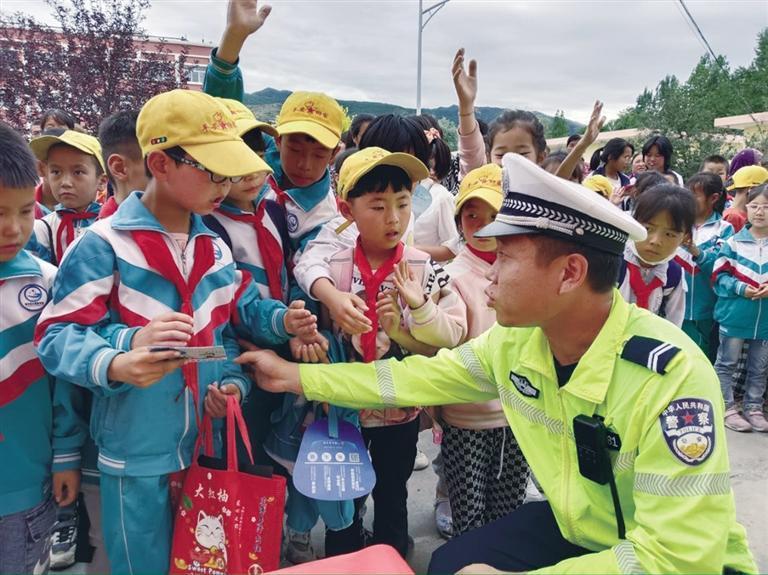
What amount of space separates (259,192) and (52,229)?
3.84 feet

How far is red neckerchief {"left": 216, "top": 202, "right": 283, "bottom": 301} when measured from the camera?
7.05 ft

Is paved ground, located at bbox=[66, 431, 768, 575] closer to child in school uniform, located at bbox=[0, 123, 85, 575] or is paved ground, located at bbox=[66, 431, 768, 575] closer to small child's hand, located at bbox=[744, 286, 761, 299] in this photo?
child in school uniform, located at bbox=[0, 123, 85, 575]

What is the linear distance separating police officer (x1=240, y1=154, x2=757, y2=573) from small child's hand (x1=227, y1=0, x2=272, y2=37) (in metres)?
1.29

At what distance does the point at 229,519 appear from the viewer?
1670 millimetres

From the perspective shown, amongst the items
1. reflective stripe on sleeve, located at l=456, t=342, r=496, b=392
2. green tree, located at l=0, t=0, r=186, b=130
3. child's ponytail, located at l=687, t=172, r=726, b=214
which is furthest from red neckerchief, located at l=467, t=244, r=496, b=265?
green tree, located at l=0, t=0, r=186, b=130

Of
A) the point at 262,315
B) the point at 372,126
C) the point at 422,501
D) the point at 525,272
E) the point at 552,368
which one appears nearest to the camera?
the point at 525,272


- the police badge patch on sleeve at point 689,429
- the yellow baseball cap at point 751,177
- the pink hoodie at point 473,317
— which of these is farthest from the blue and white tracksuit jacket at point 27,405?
the yellow baseball cap at point 751,177

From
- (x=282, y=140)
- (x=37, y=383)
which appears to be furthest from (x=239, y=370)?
(x=282, y=140)

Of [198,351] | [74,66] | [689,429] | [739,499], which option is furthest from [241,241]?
[74,66]

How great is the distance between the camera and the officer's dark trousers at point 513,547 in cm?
175

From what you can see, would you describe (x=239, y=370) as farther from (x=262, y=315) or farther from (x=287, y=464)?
(x=287, y=464)

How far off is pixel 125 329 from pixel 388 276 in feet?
3.10

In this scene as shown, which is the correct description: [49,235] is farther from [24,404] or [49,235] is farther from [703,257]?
[703,257]

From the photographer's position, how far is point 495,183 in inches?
98.8
